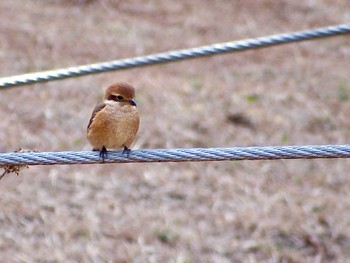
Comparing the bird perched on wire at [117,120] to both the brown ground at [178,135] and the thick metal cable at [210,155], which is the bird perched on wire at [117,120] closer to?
the thick metal cable at [210,155]

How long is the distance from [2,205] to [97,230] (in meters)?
0.69

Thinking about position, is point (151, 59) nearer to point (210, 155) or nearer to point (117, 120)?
point (117, 120)

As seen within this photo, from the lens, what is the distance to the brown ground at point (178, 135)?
17.5 feet

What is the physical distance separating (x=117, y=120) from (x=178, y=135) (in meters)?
2.60

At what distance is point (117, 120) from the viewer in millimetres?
3965

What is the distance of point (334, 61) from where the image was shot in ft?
28.0

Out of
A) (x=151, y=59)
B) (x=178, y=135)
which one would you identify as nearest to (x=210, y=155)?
(x=151, y=59)

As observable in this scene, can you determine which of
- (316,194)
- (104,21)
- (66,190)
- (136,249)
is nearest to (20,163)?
(136,249)

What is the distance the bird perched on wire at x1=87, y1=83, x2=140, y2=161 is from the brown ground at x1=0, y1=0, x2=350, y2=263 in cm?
136

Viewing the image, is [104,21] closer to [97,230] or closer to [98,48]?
[98,48]

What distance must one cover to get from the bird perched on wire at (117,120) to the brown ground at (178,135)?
1360 millimetres

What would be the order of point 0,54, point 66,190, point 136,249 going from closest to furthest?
point 136,249 → point 66,190 → point 0,54

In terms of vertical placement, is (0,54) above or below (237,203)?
above

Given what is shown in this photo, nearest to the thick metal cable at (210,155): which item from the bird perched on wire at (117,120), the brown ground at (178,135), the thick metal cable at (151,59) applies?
the bird perched on wire at (117,120)
